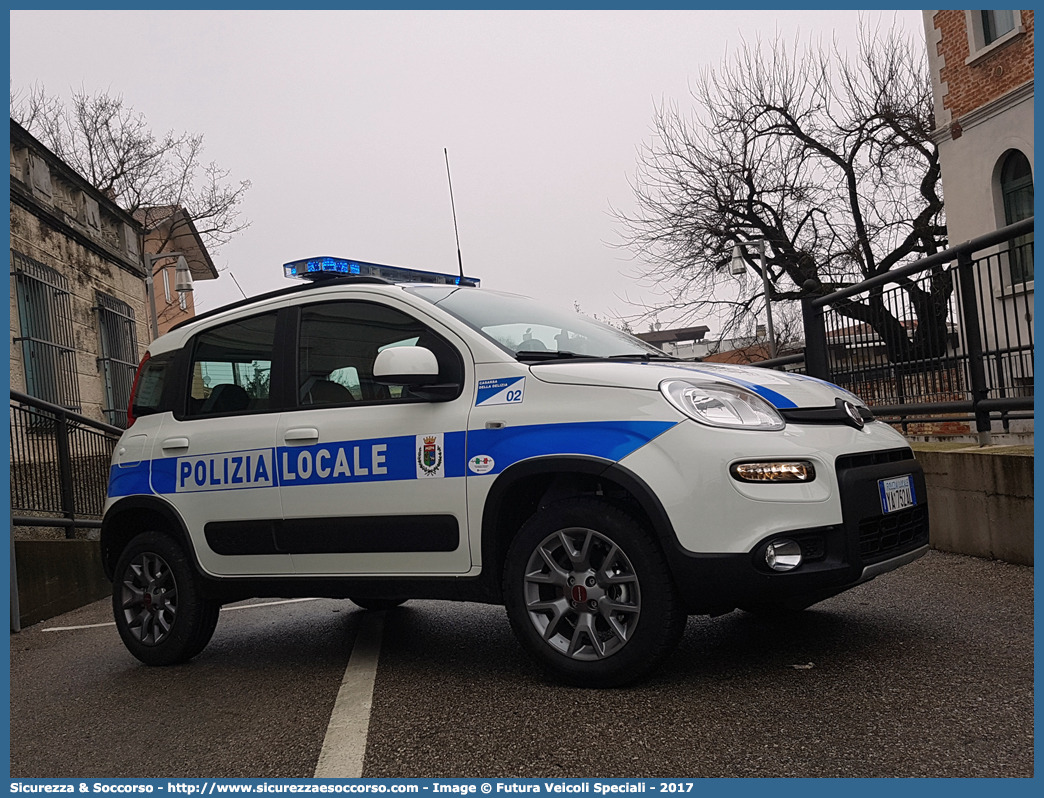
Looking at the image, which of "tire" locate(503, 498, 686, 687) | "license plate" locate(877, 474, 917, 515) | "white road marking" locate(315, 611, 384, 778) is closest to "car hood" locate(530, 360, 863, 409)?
"license plate" locate(877, 474, 917, 515)

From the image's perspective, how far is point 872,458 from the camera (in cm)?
411

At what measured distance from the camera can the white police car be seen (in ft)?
12.5

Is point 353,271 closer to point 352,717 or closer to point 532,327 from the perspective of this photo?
point 532,327

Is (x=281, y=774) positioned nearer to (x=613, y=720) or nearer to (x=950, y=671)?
(x=613, y=720)

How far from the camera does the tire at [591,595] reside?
3838mm

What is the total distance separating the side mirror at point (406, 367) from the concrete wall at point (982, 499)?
3.56m

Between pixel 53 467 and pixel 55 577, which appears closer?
pixel 55 577

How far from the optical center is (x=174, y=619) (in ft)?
17.4

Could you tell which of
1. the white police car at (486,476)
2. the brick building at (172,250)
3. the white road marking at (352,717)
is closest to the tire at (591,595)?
the white police car at (486,476)

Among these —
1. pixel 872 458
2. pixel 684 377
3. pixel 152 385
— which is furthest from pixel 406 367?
pixel 152 385

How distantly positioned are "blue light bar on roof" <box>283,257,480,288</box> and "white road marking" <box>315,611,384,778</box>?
6.36ft

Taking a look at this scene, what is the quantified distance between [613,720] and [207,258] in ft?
128

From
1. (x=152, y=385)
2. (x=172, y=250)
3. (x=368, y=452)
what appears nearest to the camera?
(x=368, y=452)

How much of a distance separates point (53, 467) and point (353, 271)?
16.1ft
